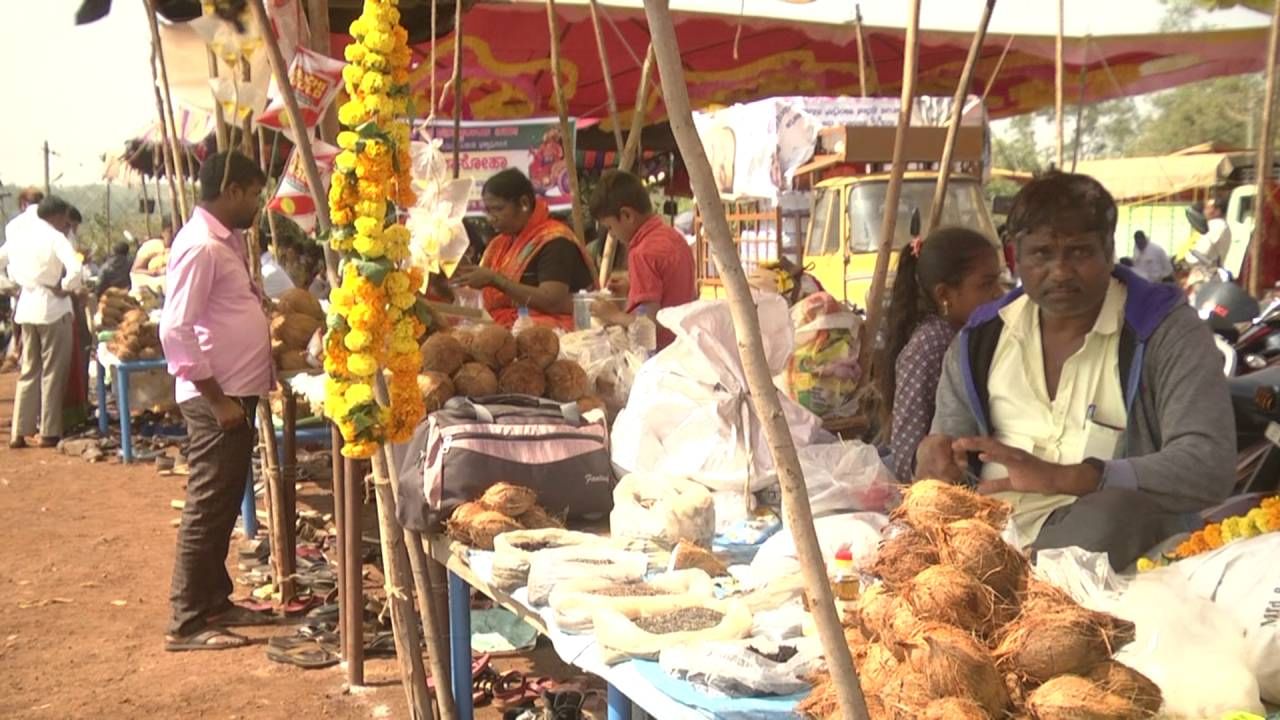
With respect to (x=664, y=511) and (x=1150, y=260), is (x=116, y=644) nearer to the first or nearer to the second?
(x=664, y=511)

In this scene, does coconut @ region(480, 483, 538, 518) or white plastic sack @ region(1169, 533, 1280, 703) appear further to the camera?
coconut @ region(480, 483, 538, 518)

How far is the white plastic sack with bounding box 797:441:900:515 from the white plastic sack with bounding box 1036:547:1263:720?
0.93m

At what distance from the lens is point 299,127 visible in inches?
109

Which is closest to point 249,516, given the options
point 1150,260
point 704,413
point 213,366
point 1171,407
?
point 213,366

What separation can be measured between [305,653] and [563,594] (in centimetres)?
245

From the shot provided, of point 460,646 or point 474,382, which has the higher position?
point 474,382

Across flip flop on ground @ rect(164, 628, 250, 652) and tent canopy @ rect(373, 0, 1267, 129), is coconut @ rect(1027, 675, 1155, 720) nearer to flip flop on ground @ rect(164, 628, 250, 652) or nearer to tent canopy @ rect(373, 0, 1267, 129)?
flip flop on ground @ rect(164, 628, 250, 652)

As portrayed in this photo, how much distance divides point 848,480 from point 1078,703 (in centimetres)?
149

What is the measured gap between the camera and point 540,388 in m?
3.82

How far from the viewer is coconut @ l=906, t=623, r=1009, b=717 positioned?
1.52 metres

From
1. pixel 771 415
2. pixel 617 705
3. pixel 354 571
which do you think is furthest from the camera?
pixel 354 571

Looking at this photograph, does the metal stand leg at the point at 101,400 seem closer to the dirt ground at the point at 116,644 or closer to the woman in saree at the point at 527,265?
the dirt ground at the point at 116,644

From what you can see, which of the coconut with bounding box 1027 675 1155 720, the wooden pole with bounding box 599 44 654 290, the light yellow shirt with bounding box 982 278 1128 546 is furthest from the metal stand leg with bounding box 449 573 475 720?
the wooden pole with bounding box 599 44 654 290

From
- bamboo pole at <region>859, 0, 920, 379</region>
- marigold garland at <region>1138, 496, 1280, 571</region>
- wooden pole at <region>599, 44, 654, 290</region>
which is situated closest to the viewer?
marigold garland at <region>1138, 496, 1280, 571</region>
